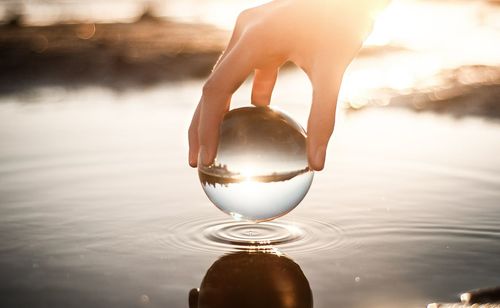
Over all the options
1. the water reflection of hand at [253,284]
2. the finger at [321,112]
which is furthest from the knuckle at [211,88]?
the water reflection of hand at [253,284]

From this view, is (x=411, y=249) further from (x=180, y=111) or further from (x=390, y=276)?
(x=180, y=111)

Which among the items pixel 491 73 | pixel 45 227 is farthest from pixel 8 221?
pixel 491 73

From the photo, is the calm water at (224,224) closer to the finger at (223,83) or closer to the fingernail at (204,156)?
the fingernail at (204,156)

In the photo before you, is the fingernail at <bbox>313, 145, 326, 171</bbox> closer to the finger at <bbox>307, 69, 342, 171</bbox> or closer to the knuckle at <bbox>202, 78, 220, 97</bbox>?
the finger at <bbox>307, 69, 342, 171</bbox>

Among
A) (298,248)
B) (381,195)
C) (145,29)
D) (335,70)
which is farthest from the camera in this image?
(145,29)

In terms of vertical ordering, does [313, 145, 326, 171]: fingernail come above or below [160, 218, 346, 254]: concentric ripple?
above

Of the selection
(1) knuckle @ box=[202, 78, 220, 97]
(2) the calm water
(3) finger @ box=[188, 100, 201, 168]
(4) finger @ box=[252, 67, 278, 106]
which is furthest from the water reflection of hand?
(1) knuckle @ box=[202, 78, 220, 97]
